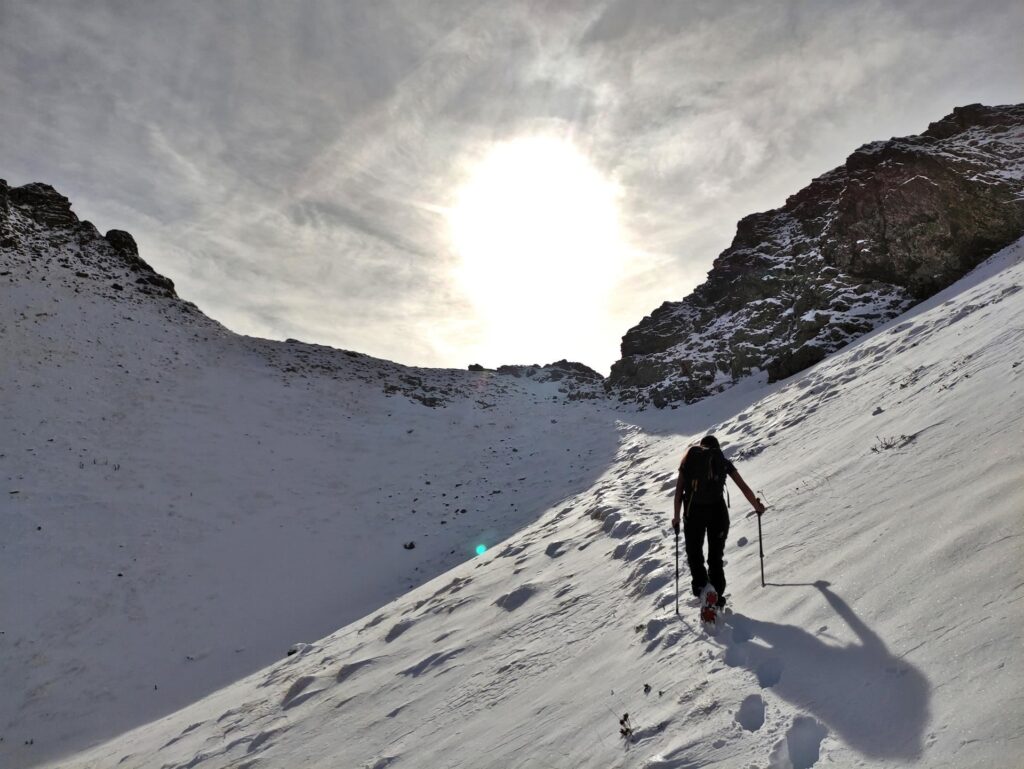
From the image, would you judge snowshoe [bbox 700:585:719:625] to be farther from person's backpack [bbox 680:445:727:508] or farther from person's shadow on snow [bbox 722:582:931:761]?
person's backpack [bbox 680:445:727:508]

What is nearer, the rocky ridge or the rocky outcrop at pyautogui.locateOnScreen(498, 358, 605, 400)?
the rocky ridge

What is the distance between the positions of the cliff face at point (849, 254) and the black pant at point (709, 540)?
58.3 feet

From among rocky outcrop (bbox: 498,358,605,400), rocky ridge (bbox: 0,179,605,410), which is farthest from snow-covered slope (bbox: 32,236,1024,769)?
rocky outcrop (bbox: 498,358,605,400)

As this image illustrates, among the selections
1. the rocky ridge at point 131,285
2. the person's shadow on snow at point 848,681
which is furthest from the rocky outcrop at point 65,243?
the person's shadow on snow at point 848,681

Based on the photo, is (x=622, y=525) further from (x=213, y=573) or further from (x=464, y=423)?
(x=464, y=423)

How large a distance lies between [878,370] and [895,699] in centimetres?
1096

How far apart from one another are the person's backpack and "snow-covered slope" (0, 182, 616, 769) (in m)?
10.4

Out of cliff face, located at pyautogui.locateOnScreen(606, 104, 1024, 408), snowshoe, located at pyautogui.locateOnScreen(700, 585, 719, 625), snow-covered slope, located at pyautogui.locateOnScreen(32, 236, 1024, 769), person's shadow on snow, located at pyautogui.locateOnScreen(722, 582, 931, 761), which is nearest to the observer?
person's shadow on snow, located at pyautogui.locateOnScreen(722, 582, 931, 761)

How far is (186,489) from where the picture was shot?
18.7m

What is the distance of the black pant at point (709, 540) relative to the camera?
5453mm

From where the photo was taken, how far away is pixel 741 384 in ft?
89.7

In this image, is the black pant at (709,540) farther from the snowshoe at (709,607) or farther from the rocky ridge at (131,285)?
the rocky ridge at (131,285)

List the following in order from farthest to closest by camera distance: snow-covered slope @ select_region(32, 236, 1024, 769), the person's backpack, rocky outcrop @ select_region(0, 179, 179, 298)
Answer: rocky outcrop @ select_region(0, 179, 179, 298), the person's backpack, snow-covered slope @ select_region(32, 236, 1024, 769)

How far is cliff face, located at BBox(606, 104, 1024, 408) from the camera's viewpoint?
21.2 metres
